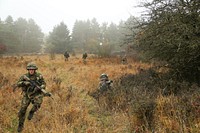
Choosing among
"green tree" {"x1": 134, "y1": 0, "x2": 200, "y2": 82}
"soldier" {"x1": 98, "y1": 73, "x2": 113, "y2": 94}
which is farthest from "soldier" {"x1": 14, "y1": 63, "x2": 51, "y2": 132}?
"green tree" {"x1": 134, "y1": 0, "x2": 200, "y2": 82}

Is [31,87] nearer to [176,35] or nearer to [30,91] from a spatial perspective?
[30,91]

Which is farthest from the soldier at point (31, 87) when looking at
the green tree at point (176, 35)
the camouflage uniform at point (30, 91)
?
the green tree at point (176, 35)

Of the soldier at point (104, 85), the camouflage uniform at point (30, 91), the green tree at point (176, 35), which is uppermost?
the green tree at point (176, 35)

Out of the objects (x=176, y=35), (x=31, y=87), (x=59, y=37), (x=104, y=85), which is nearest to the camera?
(x=31, y=87)

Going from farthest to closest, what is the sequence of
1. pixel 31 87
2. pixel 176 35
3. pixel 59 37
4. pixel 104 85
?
pixel 59 37
pixel 104 85
pixel 176 35
pixel 31 87

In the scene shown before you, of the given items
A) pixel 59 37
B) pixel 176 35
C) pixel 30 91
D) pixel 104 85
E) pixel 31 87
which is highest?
pixel 59 37

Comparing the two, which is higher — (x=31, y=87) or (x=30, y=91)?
(x=31, y=87)

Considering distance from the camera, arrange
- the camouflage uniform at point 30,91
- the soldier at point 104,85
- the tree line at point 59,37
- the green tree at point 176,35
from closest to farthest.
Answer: the camouflage uniform at point 30,91 < the green tree at point 176,35 < the soldier at point 104,85 < the tree line at point 59,37

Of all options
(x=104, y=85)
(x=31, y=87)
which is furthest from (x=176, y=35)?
(x=31, y=87)

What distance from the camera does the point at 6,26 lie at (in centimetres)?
5059

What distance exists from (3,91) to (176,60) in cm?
628

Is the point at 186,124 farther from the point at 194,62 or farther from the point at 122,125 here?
the point at 194,62

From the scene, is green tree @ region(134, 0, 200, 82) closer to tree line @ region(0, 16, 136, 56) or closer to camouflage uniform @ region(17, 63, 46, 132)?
camouflage uniform @ region(17, 63, 46, 132)

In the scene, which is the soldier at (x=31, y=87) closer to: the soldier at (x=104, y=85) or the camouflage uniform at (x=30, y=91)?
the camouflage uniform at (x=30, y=91)
